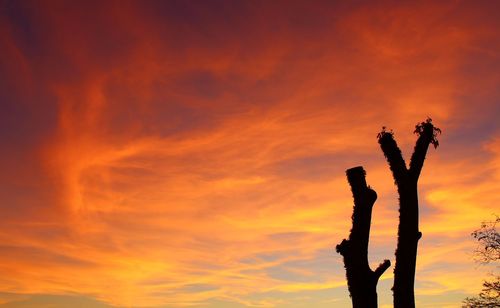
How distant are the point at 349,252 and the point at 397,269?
143 centimetres

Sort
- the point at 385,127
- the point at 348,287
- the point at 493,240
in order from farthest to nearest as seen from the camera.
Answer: the point at 493,240, the point at 385,127, the point at 348,287

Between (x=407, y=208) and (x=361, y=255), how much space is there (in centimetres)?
193

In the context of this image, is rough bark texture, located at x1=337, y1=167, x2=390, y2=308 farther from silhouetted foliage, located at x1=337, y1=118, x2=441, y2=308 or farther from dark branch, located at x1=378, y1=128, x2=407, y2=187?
dark branch, located at x1=378, y1=128, x2=407, y2=187

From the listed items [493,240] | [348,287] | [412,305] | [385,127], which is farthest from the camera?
[493,240]

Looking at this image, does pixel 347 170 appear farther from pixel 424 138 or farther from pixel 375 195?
pixel 424 138

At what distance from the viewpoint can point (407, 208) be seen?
49.8 ft

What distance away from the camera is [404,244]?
14.9m

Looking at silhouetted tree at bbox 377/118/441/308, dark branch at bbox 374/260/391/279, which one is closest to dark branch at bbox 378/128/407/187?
silhouetted tree at bbox 377/118/441/308

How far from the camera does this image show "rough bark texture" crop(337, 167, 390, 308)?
15172 millimetres

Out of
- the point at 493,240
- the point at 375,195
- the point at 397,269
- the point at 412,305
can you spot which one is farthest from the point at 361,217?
the point at 493,240

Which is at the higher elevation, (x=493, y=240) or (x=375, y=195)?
(x=493, y=240)

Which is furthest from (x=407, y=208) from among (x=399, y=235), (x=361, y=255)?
(x=361, y=255)

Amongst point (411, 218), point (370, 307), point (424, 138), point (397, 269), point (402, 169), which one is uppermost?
point (424, 138)

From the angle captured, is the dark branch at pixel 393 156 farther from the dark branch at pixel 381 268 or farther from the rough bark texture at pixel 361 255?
the dark branch at pixel 381 268
